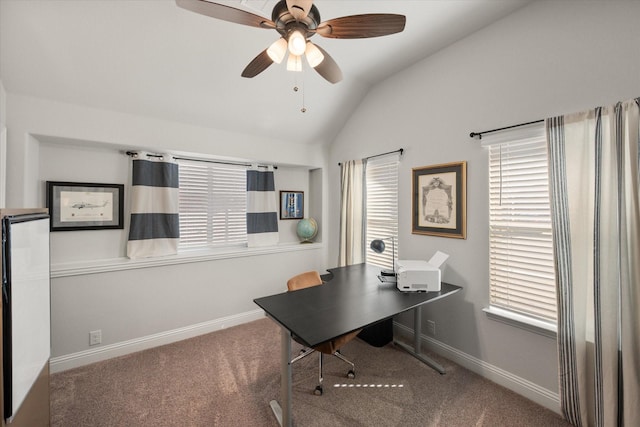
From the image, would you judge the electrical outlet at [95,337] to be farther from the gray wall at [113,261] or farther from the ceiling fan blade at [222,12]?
the ceiling fan blade at [222,12]

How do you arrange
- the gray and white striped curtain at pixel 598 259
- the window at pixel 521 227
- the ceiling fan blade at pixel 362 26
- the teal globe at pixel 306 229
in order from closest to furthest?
the ceiling fan blade at pixel 362 26 < the gray and white striped curtain at pixel 598 259 < the window at pixel 521 227 < the teal globe at pixel 306 229

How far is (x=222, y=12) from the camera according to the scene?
128 cm

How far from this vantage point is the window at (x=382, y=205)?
2.95 meters

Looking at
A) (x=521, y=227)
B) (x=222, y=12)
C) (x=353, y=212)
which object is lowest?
(x=521, y=227)

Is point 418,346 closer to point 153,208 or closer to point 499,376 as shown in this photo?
point 499,376

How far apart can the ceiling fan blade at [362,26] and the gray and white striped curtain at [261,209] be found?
2279 millimetres

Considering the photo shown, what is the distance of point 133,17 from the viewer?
5.98 ft

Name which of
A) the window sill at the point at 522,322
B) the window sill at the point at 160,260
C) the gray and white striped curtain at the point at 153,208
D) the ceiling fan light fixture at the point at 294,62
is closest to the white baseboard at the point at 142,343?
the window sill at the point at 160,260

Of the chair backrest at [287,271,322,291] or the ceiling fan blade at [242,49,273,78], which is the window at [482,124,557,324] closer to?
the chair backrest at [287,271,322,291]

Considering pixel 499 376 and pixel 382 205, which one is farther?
pixel 382 205

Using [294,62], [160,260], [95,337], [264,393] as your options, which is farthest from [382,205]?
[95,337]

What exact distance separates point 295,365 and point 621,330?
89.0 inches

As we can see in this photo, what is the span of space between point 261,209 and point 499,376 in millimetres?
2989

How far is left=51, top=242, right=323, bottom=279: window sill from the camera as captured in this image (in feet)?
7.53
